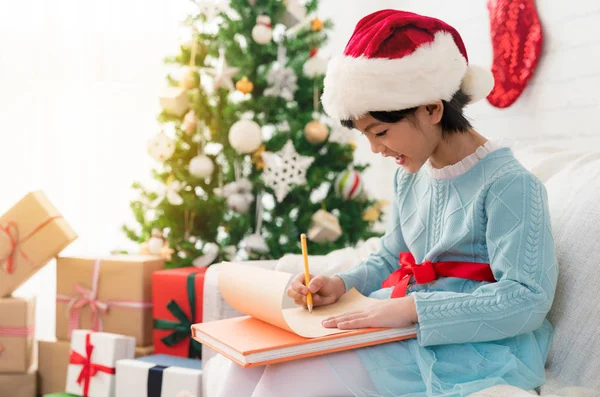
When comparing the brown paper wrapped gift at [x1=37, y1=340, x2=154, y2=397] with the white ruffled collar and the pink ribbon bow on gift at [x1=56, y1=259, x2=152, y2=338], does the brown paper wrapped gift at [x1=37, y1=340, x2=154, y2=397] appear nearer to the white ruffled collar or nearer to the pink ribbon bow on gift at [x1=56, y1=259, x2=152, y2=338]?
the pink ribbon bow on gift at [x1=56, y1=259, x2=152, y2=338]

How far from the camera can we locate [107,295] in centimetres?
204

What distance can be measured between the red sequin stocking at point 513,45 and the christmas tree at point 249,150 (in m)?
0.56

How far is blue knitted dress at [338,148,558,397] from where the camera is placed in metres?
1.05

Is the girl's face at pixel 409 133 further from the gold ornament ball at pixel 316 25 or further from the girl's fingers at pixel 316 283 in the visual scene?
the gold ornament ball at pixel 316 25

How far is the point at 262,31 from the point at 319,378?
1391mm

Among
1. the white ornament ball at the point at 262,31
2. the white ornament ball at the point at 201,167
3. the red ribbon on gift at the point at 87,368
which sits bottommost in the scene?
the red ribbon on gift at the point at 87,368

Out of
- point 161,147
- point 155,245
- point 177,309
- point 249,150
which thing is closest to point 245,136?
point 249,150

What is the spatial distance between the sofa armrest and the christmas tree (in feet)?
1.44

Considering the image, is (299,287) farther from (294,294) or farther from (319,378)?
(319,378)

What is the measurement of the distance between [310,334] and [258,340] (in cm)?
8

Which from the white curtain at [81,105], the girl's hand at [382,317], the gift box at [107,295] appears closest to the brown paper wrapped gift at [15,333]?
the gift box at [107,295]

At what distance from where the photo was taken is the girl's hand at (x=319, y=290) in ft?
4.01

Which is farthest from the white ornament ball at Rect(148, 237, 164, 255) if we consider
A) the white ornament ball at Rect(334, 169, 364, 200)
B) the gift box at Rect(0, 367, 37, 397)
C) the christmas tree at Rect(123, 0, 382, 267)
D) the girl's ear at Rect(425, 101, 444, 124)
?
the girl's ear at Rect(425, 101, 444, 124)

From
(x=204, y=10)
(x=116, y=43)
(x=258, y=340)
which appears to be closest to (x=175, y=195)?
(x=204, y=10)
